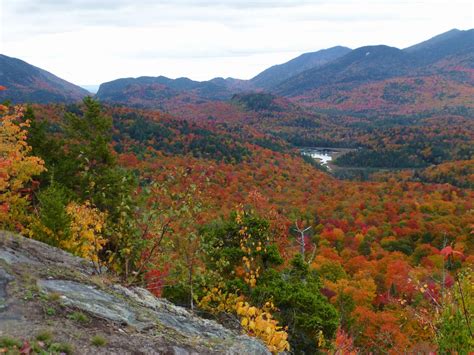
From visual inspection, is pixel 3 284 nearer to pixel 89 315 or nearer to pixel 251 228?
pixel 89 315

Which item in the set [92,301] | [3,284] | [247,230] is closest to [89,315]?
[92,301]

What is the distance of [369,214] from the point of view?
320ft

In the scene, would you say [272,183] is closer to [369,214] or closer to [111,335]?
[369,214]

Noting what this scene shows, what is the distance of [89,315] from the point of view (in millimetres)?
8977

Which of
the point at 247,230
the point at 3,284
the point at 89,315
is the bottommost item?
the point at 247,230

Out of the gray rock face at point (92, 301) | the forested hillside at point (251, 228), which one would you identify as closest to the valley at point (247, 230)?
the forested hillside at point (251, 228)

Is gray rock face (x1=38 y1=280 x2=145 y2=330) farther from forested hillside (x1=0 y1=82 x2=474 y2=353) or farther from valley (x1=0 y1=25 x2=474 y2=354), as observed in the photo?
forested hillside (x1=0 y1=82 x2=474 y2=353)

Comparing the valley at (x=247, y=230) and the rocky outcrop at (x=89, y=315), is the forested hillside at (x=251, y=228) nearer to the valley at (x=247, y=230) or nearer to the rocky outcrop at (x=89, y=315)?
the valley at (x=247, y=230)

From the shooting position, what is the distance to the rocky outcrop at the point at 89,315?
809 cm

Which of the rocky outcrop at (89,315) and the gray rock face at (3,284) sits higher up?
the gray rock face at (3,284)

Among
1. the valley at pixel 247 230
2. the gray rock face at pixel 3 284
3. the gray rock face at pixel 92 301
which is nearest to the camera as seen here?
the gray rock face at pixel 3 284

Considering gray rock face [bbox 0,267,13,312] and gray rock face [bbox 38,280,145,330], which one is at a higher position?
gray rock face [bbox 0,267,13,312]

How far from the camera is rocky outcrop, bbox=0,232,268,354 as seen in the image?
8086 millimetres

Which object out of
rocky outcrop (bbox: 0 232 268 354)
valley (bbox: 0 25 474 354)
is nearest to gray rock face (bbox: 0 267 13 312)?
rocky outcrop (bbox: 0 232 268 354)
